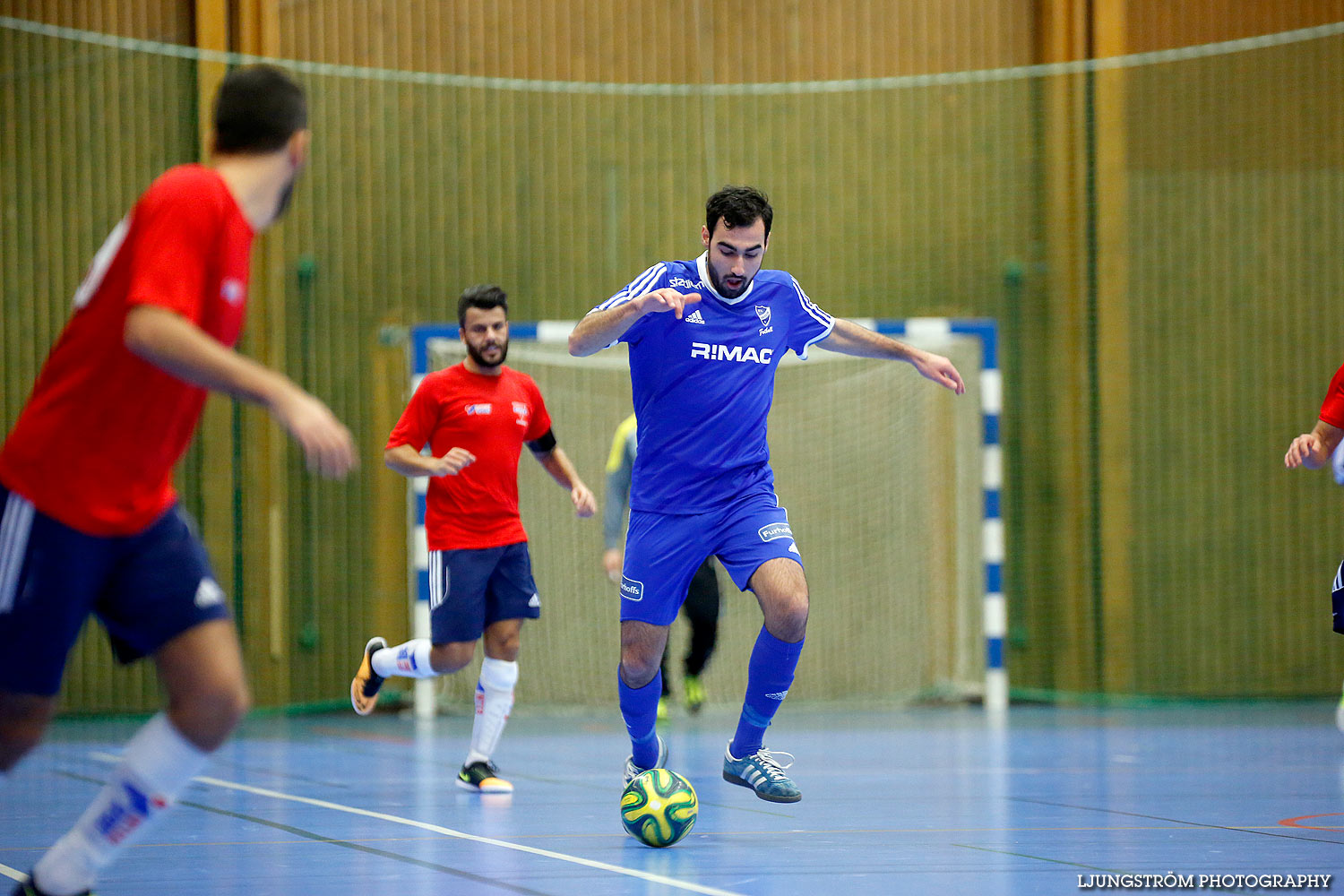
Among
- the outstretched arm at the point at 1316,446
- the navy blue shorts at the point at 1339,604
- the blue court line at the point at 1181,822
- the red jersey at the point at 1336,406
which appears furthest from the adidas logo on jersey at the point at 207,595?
the navy blue shorts at the point at 1339,604

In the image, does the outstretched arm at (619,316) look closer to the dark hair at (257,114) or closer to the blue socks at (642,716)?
the blue socks at (642,716)

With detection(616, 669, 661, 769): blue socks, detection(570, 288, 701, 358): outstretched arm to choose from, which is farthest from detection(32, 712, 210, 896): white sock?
detection(616, 669, 661, 769): blue socks

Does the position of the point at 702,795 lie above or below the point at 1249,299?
below

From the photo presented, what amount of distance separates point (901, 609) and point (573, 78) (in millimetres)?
4790

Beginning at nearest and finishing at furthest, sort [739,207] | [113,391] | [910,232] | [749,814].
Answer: [113,391]
[739,207]
[749,814]
[910,232]

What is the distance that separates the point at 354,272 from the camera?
36.1 ft

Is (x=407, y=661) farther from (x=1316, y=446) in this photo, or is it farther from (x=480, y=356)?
(x=1316, y=446)

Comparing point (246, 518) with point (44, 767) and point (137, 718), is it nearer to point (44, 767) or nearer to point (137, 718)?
point (137, 718)

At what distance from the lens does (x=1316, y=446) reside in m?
6.54

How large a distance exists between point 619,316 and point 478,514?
6.30 feet

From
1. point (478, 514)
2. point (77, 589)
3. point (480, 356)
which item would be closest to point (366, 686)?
point (478, 514)

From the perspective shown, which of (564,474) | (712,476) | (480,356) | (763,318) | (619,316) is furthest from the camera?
(564,474)

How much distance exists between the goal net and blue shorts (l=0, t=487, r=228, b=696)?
7429 mm

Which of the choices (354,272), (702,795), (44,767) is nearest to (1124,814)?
(702,795)
